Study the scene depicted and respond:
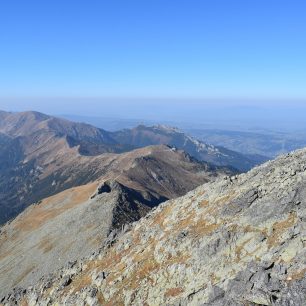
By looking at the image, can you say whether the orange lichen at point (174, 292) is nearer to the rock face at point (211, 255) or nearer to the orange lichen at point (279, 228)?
the rock face at point (211, 255)

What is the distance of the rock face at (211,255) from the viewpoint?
46.8 m

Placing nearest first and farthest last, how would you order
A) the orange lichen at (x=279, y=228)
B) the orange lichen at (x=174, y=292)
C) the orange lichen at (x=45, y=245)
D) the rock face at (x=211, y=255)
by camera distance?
1. the rock face at (x=211, y=255)
2. the orange lichen at (x=279, y=228)
3. the orange lichen at (x=174, y=292)
4. the orange lichen at (x=45, y=245)

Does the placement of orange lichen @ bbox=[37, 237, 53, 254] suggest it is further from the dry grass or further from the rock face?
the rock face

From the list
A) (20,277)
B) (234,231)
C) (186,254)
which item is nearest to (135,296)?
(186,254)

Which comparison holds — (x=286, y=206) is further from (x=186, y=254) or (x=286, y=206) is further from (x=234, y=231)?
(x=186, y=254)

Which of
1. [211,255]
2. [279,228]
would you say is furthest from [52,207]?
[279,228]

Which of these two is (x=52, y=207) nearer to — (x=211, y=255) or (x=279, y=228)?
(x=211, y=255)

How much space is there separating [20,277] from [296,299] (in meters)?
84.8

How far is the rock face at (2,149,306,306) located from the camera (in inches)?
1842

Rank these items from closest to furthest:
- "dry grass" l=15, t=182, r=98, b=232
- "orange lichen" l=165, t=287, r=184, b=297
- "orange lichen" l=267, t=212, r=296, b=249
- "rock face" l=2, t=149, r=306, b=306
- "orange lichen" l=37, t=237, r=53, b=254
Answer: "rock face" l=2, t=149, r=306, b=306 < "orange lichen" l=267, t=212, r=296, b=249 < "orange lichen" l=165, t=287, r=184, b=297 < "orange lichen" l=37, t=237, r=53, b=254 < "dry grass" l=15, t=182, r=98, b=232

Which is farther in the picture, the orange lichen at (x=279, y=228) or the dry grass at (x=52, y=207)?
the dry grass at (x=52, y=207)

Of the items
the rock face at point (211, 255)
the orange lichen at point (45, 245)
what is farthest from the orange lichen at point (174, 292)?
the orange lichen at point (45, 245)

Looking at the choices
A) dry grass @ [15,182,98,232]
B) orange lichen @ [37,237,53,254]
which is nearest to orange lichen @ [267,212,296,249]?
orange lichen @ [37,237,53,254]

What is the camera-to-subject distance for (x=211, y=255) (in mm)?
59156
